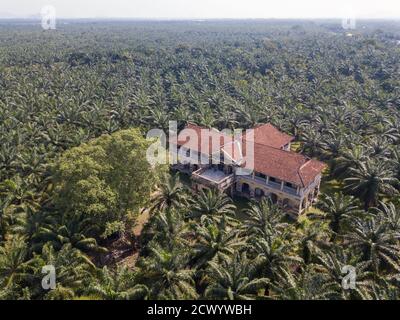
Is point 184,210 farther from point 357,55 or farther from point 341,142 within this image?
point 357,55

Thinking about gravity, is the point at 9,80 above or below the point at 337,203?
above

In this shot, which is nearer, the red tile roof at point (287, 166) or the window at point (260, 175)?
the red tile roof at point (287, 166)

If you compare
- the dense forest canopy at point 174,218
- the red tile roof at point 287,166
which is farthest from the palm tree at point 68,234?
the red tile roof at point 287,166

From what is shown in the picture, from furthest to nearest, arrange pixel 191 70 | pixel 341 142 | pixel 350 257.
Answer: pixel 191 70 → pixel 341 142 → pixel 350 257

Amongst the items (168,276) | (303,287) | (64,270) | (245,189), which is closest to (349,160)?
(245,189)

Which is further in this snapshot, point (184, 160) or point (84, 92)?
point (84, 92)

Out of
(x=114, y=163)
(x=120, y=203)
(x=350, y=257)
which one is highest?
(x=114, y=163)

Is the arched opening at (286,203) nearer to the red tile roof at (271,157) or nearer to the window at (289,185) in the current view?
the window at (289,185)

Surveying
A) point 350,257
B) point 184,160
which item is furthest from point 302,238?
point 184,160
